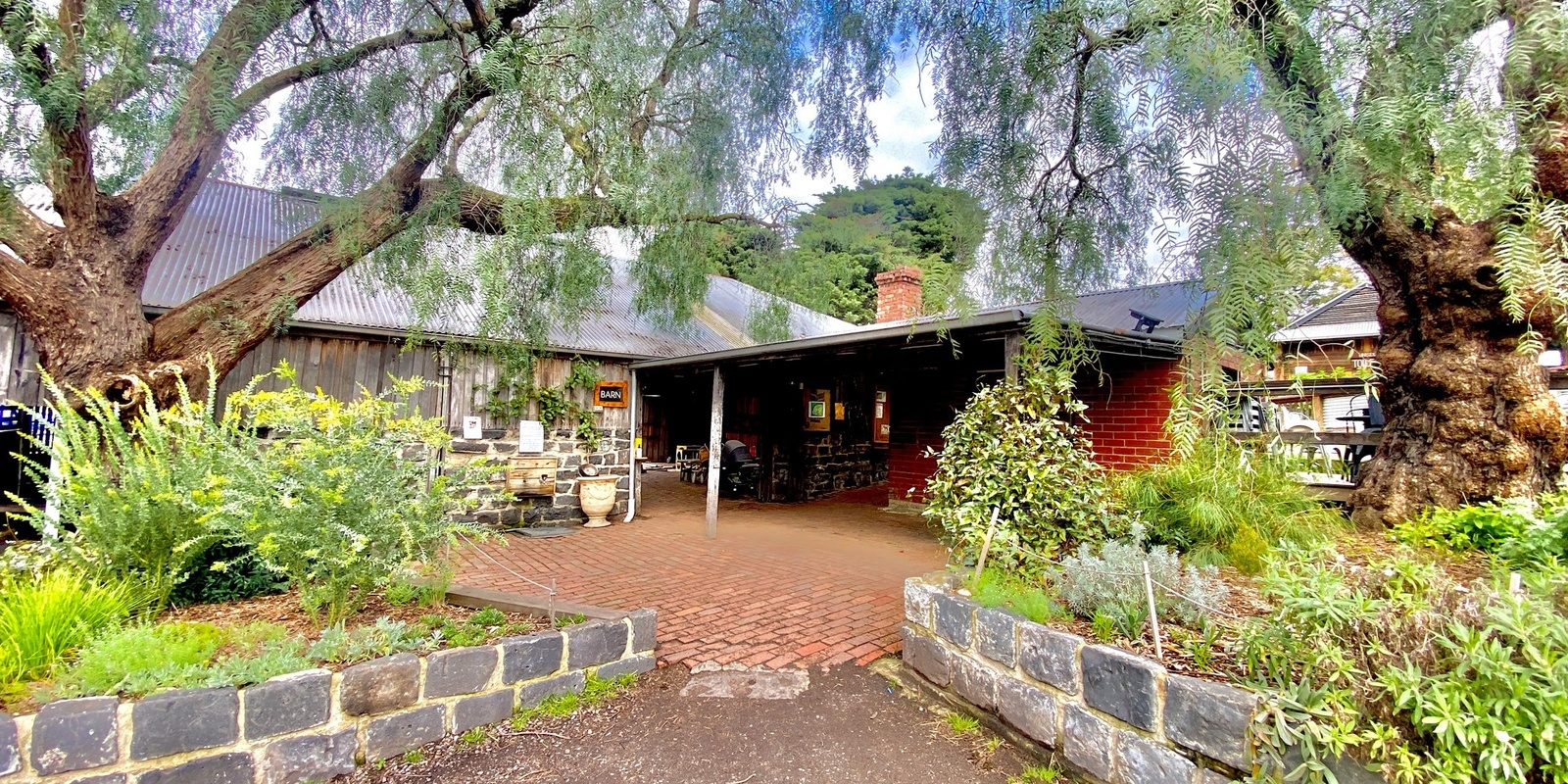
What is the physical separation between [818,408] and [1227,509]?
7.38 meters

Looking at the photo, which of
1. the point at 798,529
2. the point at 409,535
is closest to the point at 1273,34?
the point at 409,535

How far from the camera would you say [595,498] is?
24.5 ft

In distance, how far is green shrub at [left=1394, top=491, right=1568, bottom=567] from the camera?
2.63 meters

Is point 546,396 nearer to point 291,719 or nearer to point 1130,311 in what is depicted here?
point 291,719

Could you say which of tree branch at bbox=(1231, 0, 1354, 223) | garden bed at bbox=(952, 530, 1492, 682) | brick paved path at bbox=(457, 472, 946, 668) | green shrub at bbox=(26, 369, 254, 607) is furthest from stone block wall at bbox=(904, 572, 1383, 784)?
green shrub at bbox=(26, 369, 254, 607)

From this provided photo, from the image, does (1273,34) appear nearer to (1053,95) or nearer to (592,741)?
(1053,95)

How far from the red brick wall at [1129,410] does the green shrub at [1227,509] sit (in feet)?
7.42

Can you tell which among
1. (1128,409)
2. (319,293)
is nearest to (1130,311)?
(1128,409)

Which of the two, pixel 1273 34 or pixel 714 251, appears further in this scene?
pixel 714 251

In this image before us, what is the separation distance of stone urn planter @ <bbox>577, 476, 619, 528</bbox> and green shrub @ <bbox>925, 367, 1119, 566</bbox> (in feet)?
15.9

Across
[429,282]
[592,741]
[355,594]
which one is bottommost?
[592,741]

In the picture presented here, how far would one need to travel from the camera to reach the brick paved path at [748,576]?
12.0 ft

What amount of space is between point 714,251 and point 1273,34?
5.17 metres

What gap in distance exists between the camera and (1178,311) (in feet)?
22.2
